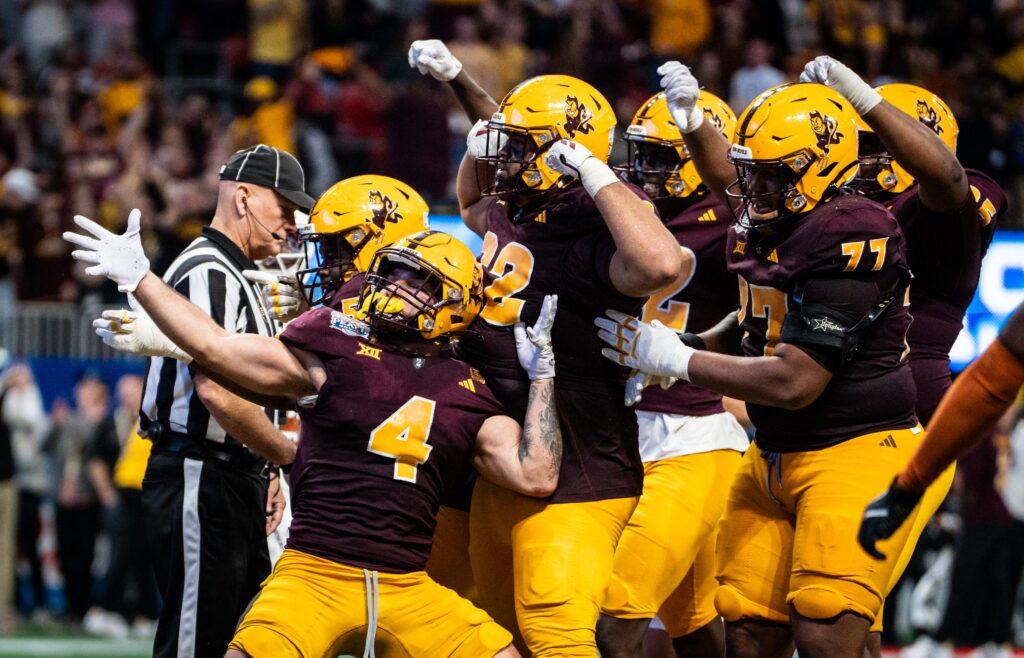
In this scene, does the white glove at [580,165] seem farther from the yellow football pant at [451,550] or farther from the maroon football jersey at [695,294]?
the yellow football pant at [451,550]

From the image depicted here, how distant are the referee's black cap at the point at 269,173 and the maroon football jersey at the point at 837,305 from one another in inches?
77.8

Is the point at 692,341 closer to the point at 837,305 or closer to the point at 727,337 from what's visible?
the point at 727,337

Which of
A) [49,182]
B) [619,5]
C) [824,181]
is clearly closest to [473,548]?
[824,181]

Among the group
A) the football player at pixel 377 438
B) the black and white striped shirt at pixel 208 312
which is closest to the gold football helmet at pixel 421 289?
the football player at pixel 377 438

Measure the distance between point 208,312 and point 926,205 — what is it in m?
2.64

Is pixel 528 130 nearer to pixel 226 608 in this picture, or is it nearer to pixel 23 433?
pixel 226 608

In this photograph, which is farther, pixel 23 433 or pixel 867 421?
pixel 23 433

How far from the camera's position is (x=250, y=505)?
18.3 feet

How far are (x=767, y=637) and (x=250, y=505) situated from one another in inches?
79.8

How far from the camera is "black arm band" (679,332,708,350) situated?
5.23 meters

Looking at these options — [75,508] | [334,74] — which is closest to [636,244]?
[75,508]

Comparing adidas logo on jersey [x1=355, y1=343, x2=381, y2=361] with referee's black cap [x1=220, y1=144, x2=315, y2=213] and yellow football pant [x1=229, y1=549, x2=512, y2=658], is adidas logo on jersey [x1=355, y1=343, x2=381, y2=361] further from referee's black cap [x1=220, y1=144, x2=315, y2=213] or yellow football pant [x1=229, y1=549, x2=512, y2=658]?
referee's black cap [x1=220, y1=144, x2=315, y2=213]

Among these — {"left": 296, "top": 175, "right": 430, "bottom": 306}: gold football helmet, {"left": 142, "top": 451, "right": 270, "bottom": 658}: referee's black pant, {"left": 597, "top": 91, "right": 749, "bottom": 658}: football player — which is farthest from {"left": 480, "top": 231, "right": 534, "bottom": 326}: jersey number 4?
{"left": 142, "top": 451, "right": 270, "bottom": 658}: referee's black pant

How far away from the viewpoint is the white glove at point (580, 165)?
183 inches
